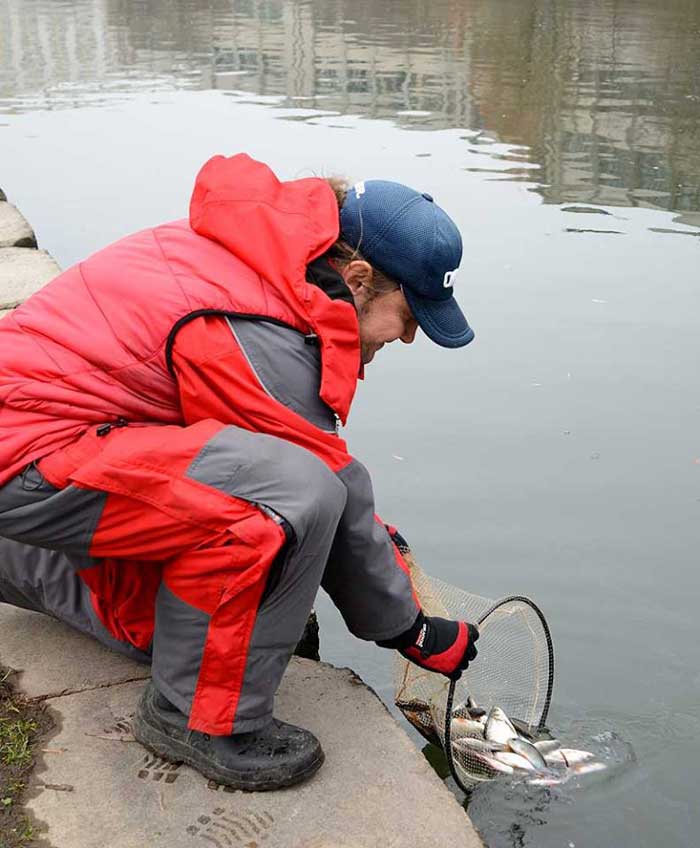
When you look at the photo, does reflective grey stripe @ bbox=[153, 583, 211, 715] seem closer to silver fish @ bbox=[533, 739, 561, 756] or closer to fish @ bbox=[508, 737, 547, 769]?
fish @ bbox=[508, 737, 547, 769]

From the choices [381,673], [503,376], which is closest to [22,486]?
[381,673]

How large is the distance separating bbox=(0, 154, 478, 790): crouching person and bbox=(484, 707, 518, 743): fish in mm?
604

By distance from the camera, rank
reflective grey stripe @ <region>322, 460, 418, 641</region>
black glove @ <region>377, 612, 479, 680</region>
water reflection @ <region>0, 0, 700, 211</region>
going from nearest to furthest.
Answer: reflective grey stripe @ <region>322, 460, 418, 641</region> < black glove @ <region>377, 612, 479, 680</region> < water reflection @ <region>0, 0, 700, 211</region>

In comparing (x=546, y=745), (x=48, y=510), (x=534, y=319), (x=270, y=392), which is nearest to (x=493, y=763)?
(x=546, y=745)

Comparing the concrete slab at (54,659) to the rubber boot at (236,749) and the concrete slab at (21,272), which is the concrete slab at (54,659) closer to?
the rubber boot at (236,749)

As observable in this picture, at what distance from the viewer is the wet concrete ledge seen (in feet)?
8.96

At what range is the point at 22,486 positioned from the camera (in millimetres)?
2857

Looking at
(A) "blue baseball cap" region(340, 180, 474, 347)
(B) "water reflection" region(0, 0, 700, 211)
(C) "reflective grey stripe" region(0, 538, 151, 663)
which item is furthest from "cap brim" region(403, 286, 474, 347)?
(B) "water reflection" region(0, 0, 700, 211)

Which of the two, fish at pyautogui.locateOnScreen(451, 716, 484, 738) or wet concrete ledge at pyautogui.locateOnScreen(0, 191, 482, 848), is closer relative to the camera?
wet concrete ledge at pyautogui.locateOnScreen(0, 191, 482, 848)

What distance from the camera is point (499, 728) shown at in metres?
3.54

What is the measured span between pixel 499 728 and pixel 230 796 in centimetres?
100

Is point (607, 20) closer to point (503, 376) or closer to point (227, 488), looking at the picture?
point (503, 376)

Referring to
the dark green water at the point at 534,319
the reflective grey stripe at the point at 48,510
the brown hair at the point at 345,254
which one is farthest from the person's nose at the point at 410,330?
the reflective grey stripe at the point at 48,510

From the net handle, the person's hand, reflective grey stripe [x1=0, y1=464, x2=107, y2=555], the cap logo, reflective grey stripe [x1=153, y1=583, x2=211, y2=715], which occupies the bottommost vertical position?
the net handle
